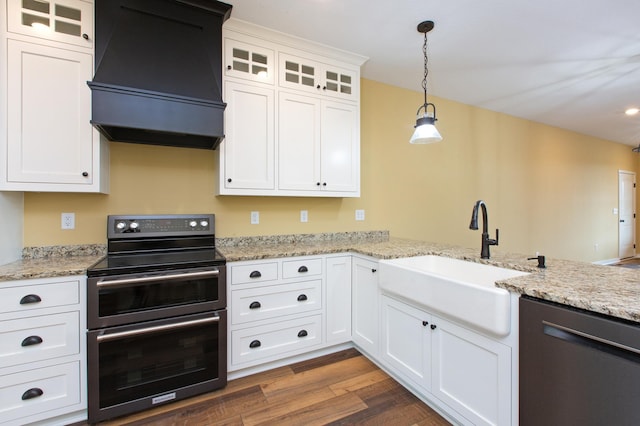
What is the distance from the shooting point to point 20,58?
1.66 meters

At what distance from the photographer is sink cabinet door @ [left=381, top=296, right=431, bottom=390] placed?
172 centimetres

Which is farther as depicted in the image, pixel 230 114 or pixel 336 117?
pixel 336 117

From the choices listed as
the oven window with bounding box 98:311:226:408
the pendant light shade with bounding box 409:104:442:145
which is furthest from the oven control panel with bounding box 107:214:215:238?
the pendant light shade with bounding box 409:104:442:145

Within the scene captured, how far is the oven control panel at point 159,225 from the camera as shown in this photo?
2.02 m

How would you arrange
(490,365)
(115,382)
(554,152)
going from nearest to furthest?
1. (490,365)
2. (115,382)
3. (554,152)

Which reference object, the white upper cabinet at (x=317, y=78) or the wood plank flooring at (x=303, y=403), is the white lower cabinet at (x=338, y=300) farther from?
the white upper cabinet at (x=317, y=78)

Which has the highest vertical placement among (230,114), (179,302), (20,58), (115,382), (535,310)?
(20,58)

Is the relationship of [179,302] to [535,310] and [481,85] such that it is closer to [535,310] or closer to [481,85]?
[535,310]

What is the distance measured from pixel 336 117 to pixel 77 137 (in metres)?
1.91

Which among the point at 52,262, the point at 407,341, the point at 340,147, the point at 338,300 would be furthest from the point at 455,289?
the point at 52,262

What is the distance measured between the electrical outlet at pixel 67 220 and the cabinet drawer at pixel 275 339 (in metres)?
1.38

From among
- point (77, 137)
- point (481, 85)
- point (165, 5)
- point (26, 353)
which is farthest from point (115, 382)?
point (481, 85)

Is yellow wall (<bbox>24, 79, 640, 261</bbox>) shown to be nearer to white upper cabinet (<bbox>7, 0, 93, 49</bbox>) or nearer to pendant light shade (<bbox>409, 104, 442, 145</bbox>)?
white upper cabinet (<bbox>7, 0, 93, 49</bbox>)

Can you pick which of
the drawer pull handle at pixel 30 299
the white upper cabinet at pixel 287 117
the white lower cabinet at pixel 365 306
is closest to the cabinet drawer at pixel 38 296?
the drawer pull handle at pixel 30 299
